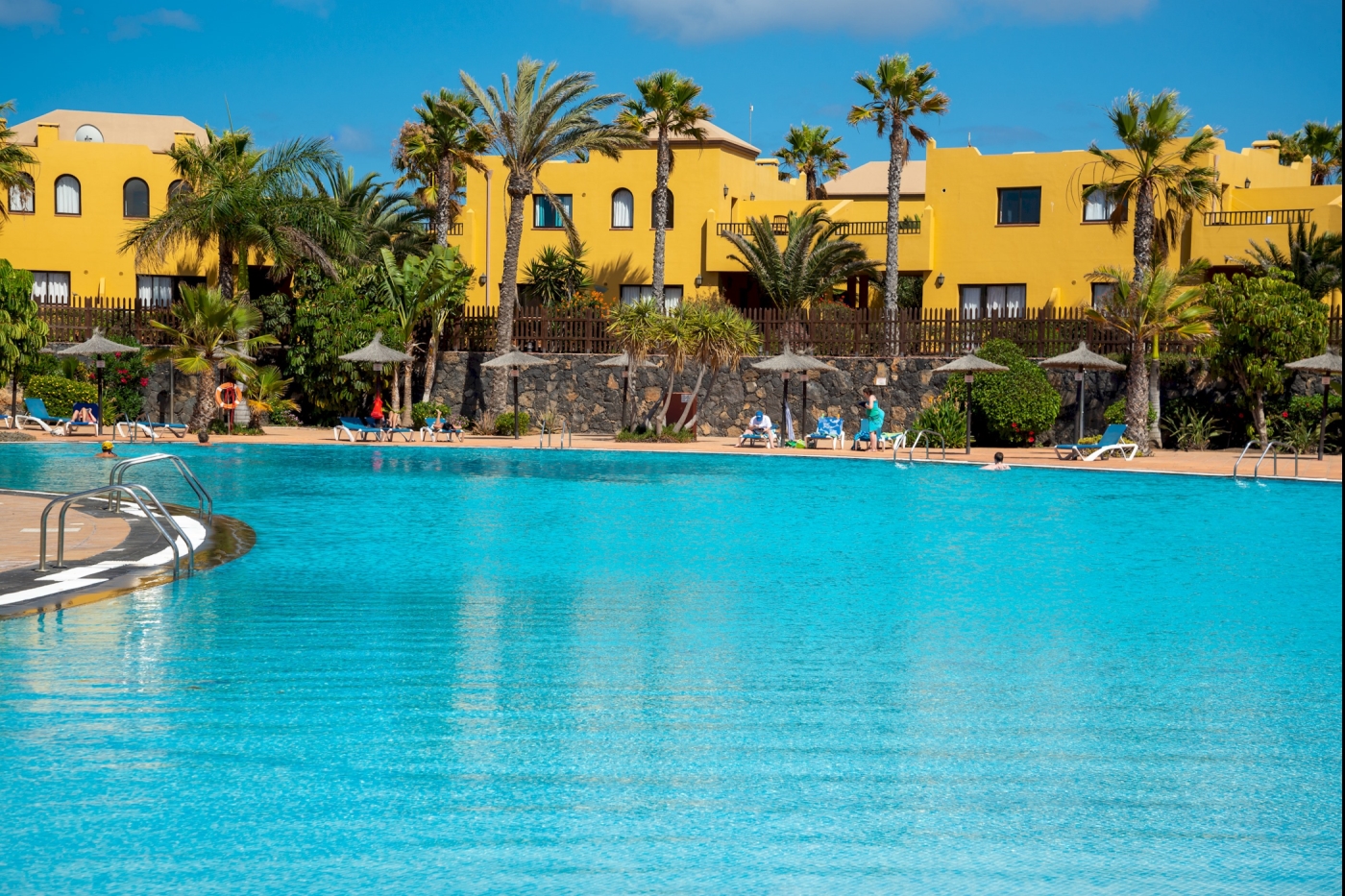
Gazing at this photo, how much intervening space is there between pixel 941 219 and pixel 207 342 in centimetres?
2010

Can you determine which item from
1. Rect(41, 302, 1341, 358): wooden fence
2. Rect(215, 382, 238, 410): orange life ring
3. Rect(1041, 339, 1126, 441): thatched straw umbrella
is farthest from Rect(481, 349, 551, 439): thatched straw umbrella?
Rect(1041, 339, 1126, 441): thatched straw umbrella

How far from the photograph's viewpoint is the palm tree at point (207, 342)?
3169 cm

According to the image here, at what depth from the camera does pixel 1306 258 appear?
3328 cm

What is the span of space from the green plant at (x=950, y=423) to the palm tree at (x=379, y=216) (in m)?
16.3

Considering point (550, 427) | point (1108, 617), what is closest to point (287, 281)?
point (550, 427)

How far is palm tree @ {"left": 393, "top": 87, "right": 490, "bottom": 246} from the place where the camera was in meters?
36.2

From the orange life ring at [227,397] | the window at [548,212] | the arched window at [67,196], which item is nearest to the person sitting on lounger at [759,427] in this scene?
the orange life ring at [227,397]

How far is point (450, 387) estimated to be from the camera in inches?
1398

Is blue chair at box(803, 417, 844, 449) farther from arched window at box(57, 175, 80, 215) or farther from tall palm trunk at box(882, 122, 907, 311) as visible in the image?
arched window at box(57, 175, 80, 215)

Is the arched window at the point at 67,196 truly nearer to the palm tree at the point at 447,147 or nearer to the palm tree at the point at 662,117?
the palm tree at the point at 447,147

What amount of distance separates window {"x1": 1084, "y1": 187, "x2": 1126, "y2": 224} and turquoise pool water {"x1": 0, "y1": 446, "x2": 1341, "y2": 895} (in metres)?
24.5

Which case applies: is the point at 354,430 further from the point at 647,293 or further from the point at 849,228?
the point at 849,228

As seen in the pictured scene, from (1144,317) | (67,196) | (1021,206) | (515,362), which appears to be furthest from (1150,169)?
(67,196)

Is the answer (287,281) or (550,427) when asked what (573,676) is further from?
(287,281)
